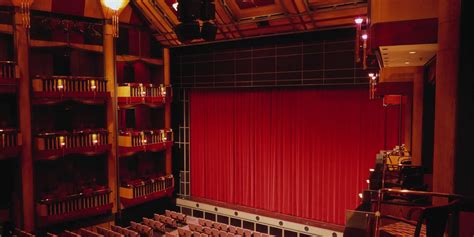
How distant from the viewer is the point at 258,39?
14.9 metres

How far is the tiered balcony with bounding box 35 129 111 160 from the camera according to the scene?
12.5 meters

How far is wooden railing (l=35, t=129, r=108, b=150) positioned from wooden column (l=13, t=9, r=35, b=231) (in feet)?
1.27

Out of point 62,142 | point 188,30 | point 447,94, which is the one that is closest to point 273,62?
point 62,142

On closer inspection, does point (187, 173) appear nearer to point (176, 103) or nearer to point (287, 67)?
point (176, 103)

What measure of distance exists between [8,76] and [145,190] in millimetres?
6202

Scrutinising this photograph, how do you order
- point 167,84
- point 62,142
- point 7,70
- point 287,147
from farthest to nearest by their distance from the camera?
point 167,84 → point 287,147 → point 62,142 → point 7,70

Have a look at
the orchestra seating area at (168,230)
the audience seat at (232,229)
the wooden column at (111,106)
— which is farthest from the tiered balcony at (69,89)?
the audience seat at (232,229)

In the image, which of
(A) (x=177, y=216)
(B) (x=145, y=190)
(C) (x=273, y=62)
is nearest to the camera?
(C) (x=273, y=62)

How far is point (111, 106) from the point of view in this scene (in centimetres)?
1459

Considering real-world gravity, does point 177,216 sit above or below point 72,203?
below

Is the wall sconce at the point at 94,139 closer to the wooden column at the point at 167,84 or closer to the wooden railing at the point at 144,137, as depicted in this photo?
the wooden railing at the point at 144,137

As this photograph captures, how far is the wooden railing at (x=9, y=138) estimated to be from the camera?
37.6ft

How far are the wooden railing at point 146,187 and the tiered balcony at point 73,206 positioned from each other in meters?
0.73

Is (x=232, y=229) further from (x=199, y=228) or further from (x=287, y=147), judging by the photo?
(x=287, y=147)
